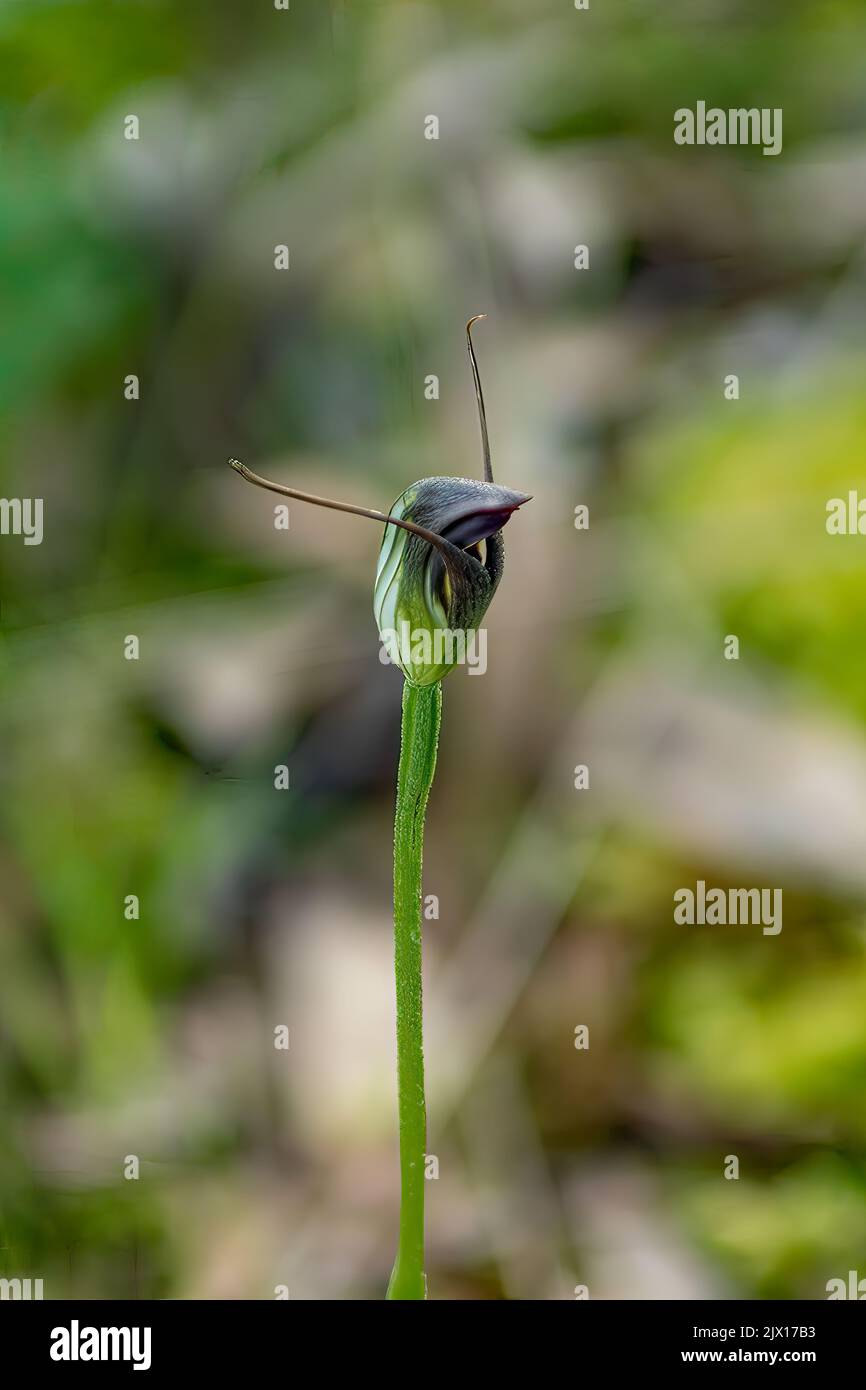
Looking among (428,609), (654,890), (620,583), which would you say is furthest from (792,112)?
(428,609)

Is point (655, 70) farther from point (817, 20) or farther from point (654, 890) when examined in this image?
point (654, 890)

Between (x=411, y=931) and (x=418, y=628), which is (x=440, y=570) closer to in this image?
(x=418, y=628)

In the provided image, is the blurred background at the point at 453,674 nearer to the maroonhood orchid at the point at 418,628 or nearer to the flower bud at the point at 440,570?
the maroonhood orchid at the point at 418,628

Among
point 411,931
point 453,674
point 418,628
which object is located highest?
point 453,674

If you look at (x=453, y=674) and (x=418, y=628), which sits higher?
(x=453, y=674)

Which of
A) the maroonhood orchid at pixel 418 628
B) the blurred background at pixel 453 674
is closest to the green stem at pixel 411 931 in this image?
the maroonhood orchid at pixel 418 628

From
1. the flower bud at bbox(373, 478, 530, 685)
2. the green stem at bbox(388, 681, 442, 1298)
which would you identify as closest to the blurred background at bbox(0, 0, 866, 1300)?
the green stem at bbox(388, 681, 442, 1298)

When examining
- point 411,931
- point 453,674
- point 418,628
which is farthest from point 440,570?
point 453,674
